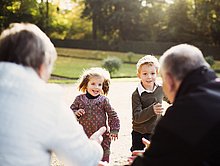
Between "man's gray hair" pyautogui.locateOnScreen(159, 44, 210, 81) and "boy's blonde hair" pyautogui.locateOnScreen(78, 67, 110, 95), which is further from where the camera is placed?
"boy's blonde hair" pyautogui.locateOnScreen(78, 67, 110, 95)

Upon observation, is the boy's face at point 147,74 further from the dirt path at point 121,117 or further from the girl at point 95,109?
the dirt path at point 121,117

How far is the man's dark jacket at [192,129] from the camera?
2092 millimetres

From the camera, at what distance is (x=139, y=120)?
4496 mm

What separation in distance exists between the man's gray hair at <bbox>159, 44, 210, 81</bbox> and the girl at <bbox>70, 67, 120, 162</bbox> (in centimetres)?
225

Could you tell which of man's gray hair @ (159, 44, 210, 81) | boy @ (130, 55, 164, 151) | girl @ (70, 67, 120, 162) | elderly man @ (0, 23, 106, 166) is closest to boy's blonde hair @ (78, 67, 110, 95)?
girl @ (70, 67, 120, 162)

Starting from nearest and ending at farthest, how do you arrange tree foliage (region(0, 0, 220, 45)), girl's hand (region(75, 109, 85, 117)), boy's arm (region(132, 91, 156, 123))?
boy's arm (region(132, 91, 156, 123)), girl's hand (region(75, 109, 85, 117)), tree foliage (region(0, 0, 220, 45))

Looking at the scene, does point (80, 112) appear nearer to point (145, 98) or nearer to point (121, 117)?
point (145, 98)

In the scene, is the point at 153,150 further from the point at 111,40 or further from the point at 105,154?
the point at 111,40

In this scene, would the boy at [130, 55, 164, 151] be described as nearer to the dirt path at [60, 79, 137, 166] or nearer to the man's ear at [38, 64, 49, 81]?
the dirt path at [60, 79, 137, 166]

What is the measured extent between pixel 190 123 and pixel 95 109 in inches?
98.3

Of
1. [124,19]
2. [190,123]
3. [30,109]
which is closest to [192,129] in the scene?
[190,123]

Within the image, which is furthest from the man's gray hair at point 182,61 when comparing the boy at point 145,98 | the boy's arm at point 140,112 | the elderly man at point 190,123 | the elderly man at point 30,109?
the boy at point 145,98

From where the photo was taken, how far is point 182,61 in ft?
7.63

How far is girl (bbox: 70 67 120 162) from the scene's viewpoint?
14.9 feet
